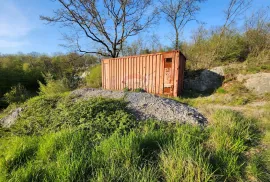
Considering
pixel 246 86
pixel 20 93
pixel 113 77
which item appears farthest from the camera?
pixel 20 93

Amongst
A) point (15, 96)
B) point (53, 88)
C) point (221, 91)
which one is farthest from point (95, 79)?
point (221, 91)

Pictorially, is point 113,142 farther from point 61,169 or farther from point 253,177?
point 253,177

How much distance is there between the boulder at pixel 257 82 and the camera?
7106 millimetres

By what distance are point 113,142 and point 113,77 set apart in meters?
7.49

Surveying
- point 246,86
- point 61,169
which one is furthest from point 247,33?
point 61,169

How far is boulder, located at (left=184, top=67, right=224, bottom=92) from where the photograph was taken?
883 centimetres

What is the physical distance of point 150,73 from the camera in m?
7.94

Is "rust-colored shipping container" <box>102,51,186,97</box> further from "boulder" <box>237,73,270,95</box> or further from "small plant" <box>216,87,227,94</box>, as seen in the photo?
"boulder" <box>237,73,270,95</box>

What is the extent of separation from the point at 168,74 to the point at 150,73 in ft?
3.40

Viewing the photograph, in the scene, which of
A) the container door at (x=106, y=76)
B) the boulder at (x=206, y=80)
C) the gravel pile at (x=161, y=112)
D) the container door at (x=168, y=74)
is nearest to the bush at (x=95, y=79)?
the container door at (x=106, y=76)

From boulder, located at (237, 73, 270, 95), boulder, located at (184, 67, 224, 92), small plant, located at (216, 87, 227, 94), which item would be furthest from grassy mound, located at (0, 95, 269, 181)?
boulder, located at (184, 67, 224, 92)

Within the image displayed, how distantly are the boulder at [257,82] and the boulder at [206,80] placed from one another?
3.94 feet

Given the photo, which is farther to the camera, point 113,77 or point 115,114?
point 113,77

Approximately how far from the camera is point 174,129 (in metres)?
3.25
